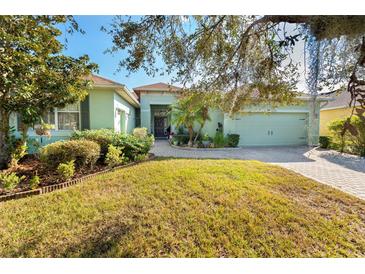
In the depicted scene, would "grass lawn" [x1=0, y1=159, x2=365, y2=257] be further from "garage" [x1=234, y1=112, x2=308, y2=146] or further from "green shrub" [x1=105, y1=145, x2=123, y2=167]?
"garage" [x1=234, y1=112, x2=308, y2=146]

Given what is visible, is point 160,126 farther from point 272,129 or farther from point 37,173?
point 37,173

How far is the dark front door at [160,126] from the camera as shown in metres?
19.7

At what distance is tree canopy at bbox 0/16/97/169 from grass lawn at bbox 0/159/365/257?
290cm

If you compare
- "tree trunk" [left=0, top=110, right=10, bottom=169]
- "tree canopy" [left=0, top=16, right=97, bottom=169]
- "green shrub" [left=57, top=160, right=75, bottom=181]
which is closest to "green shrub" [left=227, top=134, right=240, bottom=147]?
"tree canopy" [left=0, top=16, right=97, bottom=169]

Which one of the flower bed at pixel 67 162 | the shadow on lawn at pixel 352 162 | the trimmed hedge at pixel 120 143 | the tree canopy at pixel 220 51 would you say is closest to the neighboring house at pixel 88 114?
the trimmed hedge at pixel 120 143

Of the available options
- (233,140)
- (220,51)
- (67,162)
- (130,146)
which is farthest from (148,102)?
(220,51)

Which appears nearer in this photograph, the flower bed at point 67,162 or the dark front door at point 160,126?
the flower bed at point 67,162

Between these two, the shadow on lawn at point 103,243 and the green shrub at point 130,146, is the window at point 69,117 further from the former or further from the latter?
the shadow on lawn at point 103,243

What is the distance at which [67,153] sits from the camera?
17.3 feet

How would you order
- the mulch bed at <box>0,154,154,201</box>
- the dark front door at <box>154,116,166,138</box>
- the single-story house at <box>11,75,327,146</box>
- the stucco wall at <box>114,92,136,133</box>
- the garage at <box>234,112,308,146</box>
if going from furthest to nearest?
the dark front door at <box>154,116,166,138</box>, the garage at <box>234,112,308,146</box>, the stucco wall at <box>114,92,136,133</box>, the single-story house at <box>11,75,327,146</box>, the mulch bed at <box>0,154,154,201</box>

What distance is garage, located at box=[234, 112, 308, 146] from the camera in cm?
1264

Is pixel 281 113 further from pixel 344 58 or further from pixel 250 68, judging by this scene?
pixel 344 58

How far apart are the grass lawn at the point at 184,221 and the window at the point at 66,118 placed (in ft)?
17.8
